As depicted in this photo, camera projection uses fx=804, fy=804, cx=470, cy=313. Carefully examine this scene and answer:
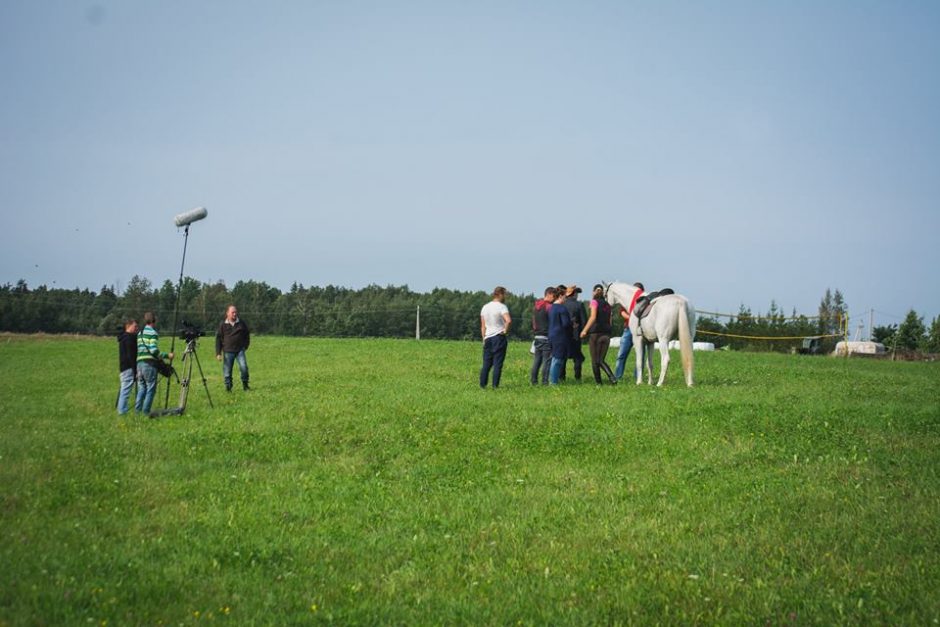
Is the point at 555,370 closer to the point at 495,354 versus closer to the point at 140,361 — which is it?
the point at 495,354

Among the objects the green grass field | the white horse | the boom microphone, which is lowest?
the green grass field

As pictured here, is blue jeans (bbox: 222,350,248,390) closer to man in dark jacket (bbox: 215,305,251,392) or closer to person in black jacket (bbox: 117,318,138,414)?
man in dark jacket (bbox: 215,305,251,392)

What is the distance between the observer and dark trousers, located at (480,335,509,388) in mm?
20016

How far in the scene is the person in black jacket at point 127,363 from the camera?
1906 cm

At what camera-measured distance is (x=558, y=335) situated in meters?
20.5

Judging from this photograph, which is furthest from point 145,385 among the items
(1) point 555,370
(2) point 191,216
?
(1) point 555,370

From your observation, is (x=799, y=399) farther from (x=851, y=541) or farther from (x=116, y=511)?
(x=116, y=511)

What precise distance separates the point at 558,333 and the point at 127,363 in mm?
10514

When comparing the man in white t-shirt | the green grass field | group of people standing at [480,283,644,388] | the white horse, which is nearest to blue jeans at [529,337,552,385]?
group of people standing at [480,283,644,388]

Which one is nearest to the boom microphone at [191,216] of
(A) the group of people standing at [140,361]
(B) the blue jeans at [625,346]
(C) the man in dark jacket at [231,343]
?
(A) the group of people standing at [140,361]

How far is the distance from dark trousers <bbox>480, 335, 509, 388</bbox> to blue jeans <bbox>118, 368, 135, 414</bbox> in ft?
27.8

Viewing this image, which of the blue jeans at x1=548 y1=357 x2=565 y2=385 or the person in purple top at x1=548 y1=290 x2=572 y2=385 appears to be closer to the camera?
the person in purple top at x1=548 y1=290 x2=572 y2=385

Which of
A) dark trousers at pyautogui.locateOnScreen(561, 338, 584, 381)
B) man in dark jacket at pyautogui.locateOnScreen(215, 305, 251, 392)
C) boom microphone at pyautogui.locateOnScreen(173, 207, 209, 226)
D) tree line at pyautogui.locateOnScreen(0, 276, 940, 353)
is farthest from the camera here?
tree line at pyautogui.locateOnScreen(0, 276, 940, 353)

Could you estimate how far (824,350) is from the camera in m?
50.6
